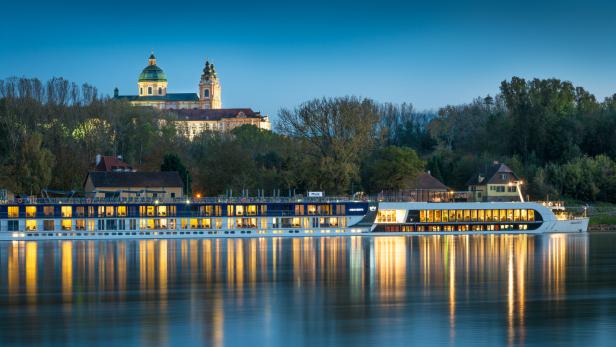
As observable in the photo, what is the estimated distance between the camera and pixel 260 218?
7300 cm

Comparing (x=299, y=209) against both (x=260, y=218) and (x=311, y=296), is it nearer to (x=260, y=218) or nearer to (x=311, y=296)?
(x=260, y=218)

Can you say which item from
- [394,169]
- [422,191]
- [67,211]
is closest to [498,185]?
[422,191]

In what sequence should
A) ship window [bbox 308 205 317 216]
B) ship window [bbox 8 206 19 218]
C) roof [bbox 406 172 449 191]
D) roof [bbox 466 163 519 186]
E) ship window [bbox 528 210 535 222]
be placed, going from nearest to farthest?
ship window [bbox 8 206 19 218] → ship window [bbox 308 205 317 216] → ship window [bbox 528 210 535 222] → roof [bbox 466 163 519 186] → roof [bbox 406 172 449 191]

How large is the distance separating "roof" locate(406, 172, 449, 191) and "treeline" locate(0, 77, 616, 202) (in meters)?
1.11

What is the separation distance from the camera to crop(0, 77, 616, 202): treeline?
80.9 m

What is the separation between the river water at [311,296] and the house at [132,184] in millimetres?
20098

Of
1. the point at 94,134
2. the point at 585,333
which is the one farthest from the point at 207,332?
the point at 94,134

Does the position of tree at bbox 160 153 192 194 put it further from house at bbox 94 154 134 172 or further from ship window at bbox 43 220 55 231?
ship window at bbox 43 220 55 231

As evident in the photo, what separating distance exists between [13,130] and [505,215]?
40510 millimetres

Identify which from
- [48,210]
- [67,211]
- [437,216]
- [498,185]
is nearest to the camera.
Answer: [48,210]

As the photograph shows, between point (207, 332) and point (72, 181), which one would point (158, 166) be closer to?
point (72, 181)

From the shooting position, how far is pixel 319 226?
7338cm

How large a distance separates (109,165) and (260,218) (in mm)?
17635

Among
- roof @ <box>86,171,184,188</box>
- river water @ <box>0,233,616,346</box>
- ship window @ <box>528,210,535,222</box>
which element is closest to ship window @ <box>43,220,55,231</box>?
roof @ <box>86,171,184,188</box>
